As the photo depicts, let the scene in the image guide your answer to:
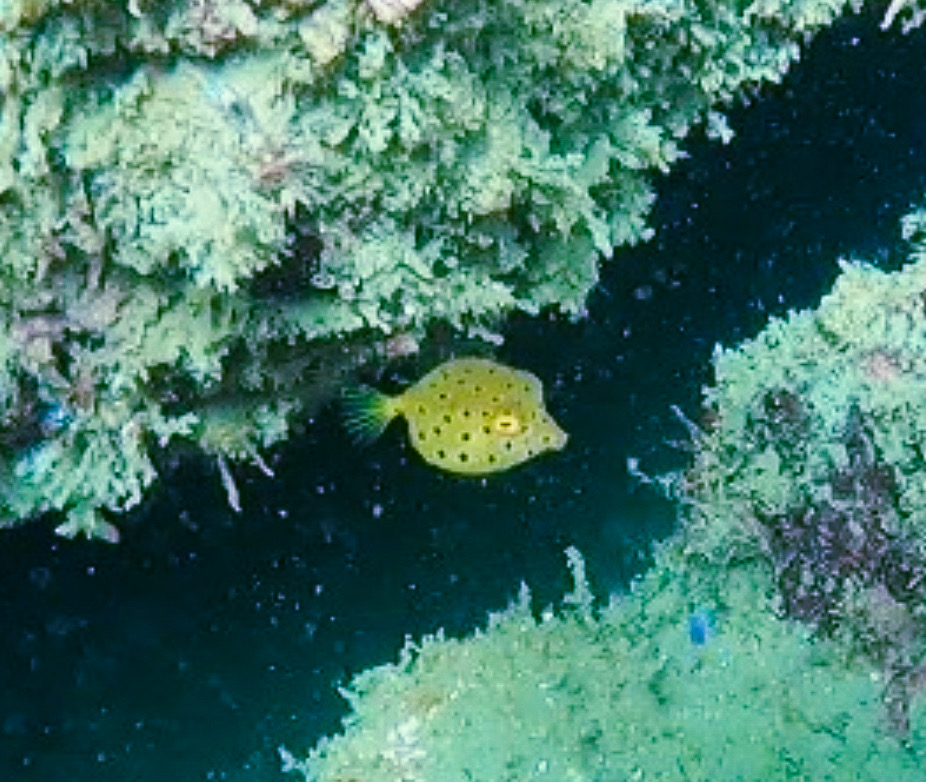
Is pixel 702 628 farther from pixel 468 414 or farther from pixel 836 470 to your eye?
pixel 468 414

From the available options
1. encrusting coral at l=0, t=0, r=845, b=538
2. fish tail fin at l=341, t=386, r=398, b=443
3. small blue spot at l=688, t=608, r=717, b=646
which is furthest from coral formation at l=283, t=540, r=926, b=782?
encrusting coral at l=0, t=0, r=845, b=538

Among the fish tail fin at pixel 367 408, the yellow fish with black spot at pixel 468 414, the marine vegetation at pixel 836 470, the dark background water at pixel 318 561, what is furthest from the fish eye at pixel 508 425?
the dark background water at pixel 318 561

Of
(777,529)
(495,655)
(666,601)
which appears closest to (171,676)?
(495,655)

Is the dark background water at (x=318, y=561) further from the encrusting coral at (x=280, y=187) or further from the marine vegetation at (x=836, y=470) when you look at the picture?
the encrusting coral at (x=280, y=187)

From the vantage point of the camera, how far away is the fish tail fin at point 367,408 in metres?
3.04

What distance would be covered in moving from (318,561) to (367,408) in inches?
25.3

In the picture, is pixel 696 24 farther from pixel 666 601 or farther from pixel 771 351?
pixel 666 601

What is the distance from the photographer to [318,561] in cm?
356

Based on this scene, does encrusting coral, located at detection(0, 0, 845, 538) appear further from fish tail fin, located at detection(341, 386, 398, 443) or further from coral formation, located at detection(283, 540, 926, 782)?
coral formation, located at detection(283, 540, 926, 782)

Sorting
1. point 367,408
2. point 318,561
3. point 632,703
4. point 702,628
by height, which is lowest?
point 318,561

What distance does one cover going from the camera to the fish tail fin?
9.99ft

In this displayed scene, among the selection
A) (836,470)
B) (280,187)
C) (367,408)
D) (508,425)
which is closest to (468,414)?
(508,425)

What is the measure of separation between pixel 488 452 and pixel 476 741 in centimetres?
62

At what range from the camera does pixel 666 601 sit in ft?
10.1
